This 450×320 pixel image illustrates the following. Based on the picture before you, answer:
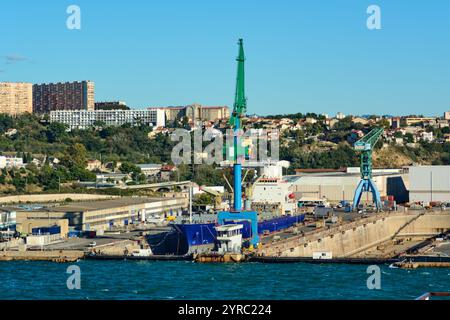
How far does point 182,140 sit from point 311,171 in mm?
11963

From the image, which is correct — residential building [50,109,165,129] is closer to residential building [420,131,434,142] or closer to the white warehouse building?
residential building [420,131,434,142]

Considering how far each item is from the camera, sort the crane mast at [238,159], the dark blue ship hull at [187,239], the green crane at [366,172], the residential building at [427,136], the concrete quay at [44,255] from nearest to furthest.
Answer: the concrete quay at [44,255] < the dark blue ship hull at [187,239] < the crane mast at [238,159] < the green crane at [366,172] < the residential building at [427,136]

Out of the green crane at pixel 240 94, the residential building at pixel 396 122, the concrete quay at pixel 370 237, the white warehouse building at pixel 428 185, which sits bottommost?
the concrete quay at pixel 370 237

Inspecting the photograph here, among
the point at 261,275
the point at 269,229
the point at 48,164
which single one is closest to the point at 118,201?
the point at 269,229

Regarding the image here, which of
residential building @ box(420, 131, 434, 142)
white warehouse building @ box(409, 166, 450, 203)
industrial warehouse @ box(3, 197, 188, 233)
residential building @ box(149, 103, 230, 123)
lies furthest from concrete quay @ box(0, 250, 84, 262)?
residential building @ box(149, 103, 230, 123)

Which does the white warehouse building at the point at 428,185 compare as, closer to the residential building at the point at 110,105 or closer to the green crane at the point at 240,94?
the green crane at the point at 240,94

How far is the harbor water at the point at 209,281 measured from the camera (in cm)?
1736

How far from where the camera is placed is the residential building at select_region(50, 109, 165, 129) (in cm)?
8006

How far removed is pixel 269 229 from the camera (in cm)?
3200

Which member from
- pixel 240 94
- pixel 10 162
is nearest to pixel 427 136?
pixel 10 162

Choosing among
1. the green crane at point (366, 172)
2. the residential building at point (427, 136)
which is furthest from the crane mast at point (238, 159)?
the residential building at point (427, 136)

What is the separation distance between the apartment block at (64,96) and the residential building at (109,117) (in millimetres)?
6431
